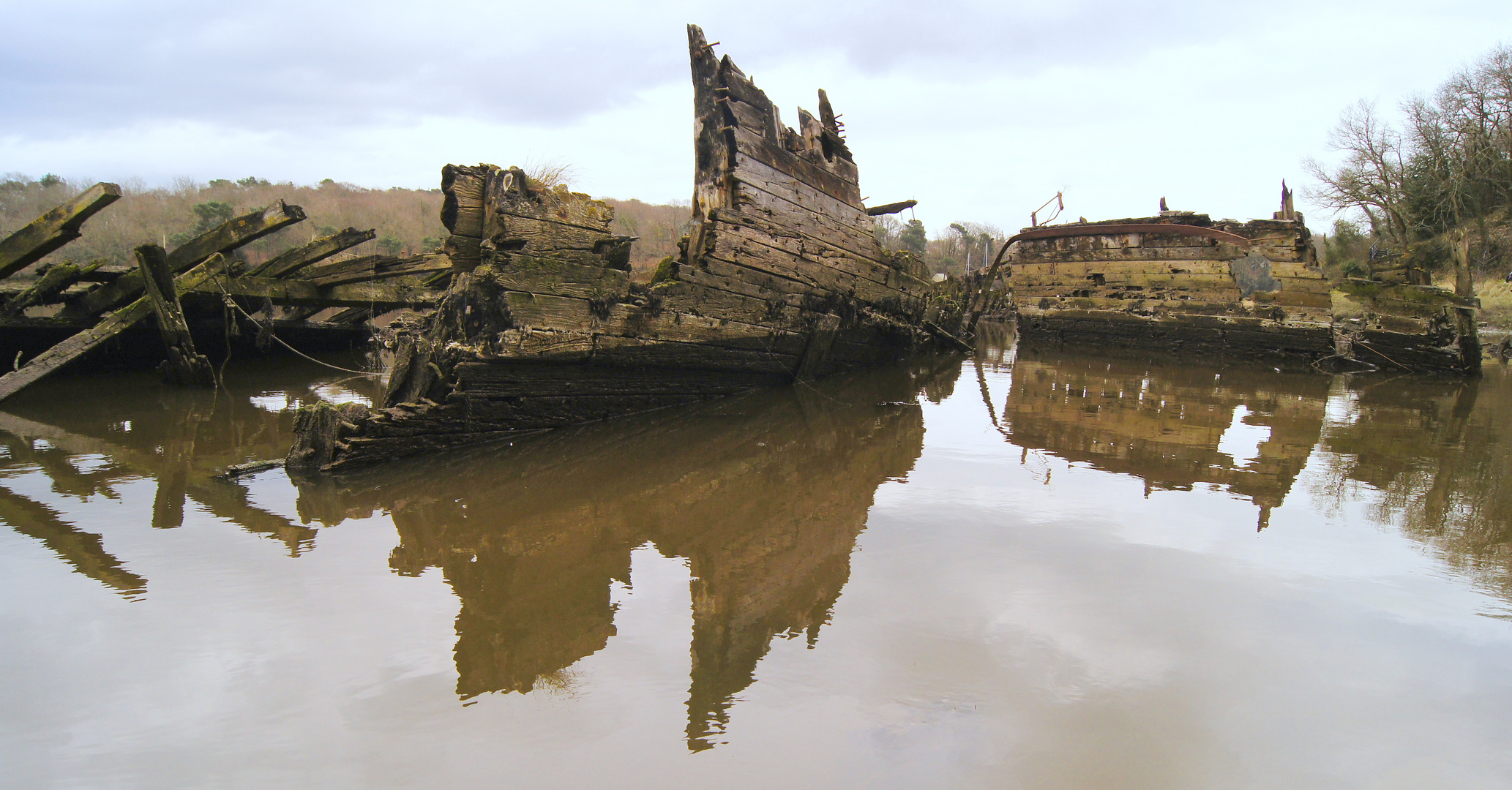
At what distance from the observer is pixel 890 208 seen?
11.4 metres

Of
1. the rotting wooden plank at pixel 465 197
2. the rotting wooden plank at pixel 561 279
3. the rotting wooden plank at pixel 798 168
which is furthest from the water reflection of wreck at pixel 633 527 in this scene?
the rotting wooden plank at pixel 798 168

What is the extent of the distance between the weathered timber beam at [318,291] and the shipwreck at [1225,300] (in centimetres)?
1121

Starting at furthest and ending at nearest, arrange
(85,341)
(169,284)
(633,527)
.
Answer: (169,284), (85,341), (633,527)

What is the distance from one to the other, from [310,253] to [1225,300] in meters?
14.1

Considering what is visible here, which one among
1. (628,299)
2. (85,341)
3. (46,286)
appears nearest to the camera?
(628,299)

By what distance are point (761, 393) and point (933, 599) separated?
5644 millimetres

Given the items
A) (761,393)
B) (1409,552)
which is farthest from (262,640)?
(761,393)

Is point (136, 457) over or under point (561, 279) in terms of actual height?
under

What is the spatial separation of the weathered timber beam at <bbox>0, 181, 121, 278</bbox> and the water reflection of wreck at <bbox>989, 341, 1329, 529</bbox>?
28.1ft

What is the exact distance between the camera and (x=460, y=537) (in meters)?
3.65

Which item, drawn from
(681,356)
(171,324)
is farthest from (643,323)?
(171,324)

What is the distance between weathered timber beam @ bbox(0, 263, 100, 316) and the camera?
26.0 feet

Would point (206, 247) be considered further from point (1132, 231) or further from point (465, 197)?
point (1132, 231)

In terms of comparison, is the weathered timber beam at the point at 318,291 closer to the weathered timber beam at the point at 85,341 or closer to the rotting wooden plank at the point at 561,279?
the weathered timber beam at the point at 85,341
